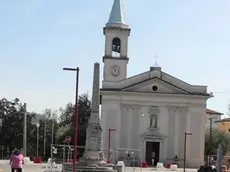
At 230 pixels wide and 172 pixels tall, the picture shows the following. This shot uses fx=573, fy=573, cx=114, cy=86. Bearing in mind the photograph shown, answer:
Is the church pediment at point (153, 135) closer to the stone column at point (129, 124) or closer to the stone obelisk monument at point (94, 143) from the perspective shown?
the stone column at point (129, 124)

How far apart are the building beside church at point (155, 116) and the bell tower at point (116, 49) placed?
4.91 metres

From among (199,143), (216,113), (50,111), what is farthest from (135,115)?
(50,111)

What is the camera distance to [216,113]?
12750 centimetres

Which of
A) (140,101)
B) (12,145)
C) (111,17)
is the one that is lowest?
(12,145)

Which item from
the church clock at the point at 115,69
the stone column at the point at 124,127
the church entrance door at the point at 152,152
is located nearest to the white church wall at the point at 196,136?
the church entrance door at the point at 152,152

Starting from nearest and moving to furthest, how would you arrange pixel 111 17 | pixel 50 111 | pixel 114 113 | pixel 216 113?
pixel 114 113, pixel 111 17, pixel 216 113, pixel 50 111

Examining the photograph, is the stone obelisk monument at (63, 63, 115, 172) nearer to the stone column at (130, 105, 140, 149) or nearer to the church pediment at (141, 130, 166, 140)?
the church pediment at (141, 130, 166, 140)

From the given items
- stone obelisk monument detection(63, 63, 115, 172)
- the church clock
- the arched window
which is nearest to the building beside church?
the church clock

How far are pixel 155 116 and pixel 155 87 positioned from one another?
3.68 m

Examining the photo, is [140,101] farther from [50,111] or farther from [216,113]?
[50,111]

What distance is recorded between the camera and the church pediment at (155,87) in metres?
72.4

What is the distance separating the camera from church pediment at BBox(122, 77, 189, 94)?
7244cm

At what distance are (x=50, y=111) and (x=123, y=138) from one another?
2931 inches

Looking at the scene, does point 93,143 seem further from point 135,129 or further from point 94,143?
point 135,129
